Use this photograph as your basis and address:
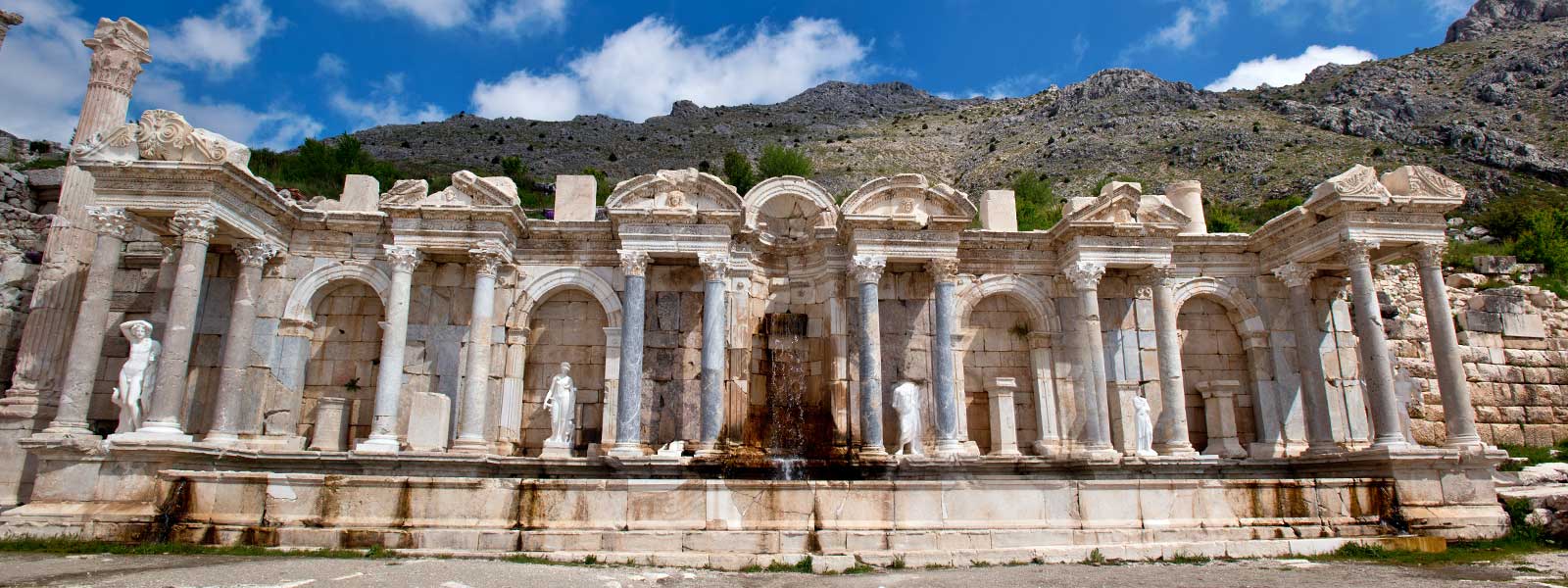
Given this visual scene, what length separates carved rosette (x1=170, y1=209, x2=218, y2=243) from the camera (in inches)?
602

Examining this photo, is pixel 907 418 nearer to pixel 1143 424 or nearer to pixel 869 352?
pixel 869 352

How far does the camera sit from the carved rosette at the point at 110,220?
596 inches

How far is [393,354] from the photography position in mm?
16594

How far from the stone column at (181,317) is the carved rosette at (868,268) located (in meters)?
12.0

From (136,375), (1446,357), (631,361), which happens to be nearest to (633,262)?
(631,361)

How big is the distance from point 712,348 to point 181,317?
9.47m

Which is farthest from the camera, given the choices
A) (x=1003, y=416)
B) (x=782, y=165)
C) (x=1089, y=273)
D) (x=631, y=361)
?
(x=782, y=165)

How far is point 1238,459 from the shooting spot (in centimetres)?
1736

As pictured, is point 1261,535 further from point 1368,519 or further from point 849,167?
point 849,167

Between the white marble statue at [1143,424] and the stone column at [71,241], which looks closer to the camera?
the stone column at [71,241]

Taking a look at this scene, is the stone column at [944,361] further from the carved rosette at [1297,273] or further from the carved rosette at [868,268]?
the carved rosette at [1297,273]

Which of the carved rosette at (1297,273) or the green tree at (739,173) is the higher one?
the green tree at (739,173)

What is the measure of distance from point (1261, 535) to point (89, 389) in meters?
18.9

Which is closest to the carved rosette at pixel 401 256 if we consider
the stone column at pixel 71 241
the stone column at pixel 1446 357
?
the stone column at pixel 71 241
